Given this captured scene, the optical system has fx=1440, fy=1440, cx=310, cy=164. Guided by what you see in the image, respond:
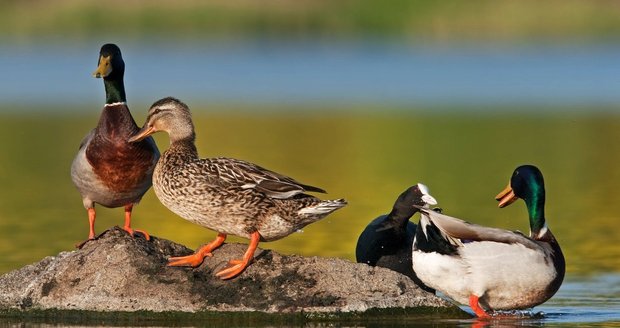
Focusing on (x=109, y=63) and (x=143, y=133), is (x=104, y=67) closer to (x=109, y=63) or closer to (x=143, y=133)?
(x=109, y=63)

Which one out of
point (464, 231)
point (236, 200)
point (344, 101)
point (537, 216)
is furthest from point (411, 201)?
point (344, 101)

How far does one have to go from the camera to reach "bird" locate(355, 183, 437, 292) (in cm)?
1068

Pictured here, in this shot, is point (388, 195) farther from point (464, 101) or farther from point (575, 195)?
point (464, 101)

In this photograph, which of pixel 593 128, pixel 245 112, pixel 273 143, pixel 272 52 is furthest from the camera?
pixel 272 52

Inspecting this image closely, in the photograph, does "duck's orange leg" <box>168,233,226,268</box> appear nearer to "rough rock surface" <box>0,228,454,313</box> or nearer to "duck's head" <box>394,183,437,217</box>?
"rough rock surface" <box>0,228,454,313</box>

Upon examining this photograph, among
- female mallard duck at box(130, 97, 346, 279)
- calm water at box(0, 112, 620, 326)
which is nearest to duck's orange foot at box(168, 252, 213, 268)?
female mallard duck at box(130, 97, 346, 279)

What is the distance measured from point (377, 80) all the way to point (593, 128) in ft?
57.0

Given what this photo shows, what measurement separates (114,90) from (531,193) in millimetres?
3140

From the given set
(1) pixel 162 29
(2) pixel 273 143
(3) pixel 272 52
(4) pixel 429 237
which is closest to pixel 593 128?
(2) pixel 273 143

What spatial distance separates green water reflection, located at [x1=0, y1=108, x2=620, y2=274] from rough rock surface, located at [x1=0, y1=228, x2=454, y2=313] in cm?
230

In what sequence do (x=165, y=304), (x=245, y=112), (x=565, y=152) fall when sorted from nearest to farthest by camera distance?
(x=165, y=304) → (x=565, y=152) → (x=245, y=112)

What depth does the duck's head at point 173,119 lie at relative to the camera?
9609mm

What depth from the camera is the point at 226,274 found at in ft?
30.0

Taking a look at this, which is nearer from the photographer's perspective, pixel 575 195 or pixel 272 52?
pixel 575 195
